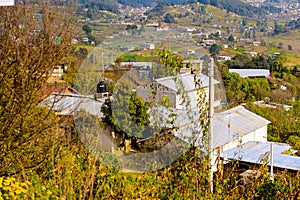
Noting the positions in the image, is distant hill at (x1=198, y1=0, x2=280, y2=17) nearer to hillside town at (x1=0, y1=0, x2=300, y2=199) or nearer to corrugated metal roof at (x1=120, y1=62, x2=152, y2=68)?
corrugated metal roof at (x1=120, y1=62, x2=152, y2=68)

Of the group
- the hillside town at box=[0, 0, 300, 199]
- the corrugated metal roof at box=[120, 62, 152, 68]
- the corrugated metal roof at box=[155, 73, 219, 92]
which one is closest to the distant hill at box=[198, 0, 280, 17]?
the corrugated metal roof at box=[120, 62, 152, 68]

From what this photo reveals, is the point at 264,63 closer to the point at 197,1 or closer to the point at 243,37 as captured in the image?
the point at 243,37

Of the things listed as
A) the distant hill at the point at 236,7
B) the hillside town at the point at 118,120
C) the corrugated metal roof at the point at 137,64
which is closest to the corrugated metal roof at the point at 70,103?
the hillside town at the point at 118,120

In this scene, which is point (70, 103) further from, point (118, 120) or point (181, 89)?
point (181, 89)

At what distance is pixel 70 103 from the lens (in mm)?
3375

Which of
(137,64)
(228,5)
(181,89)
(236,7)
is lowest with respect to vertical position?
(181,89)

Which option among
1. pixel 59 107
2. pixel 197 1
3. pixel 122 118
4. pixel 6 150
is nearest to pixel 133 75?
pixel 122 118

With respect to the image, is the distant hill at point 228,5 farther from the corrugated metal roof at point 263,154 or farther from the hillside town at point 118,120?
the hillside town at point 118,120

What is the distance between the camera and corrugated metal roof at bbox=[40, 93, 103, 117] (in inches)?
108

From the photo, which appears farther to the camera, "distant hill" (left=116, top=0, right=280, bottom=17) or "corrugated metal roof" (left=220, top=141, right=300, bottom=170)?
Answer: "distant hill" (left=116, top=0, right=280, bottom=17)

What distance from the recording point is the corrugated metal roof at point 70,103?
274 cm

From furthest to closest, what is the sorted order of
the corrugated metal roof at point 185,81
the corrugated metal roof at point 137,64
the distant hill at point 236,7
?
the distant hill at point 236,7, the corrugated metal roof at point 137,64, the corrugated metal roof at point 185,81

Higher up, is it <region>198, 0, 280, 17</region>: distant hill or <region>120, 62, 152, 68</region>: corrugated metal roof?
<region>198, 0, 280, 17</region>: distant hill

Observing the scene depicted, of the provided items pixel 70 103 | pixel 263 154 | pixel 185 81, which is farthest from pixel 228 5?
pixel 185 81
